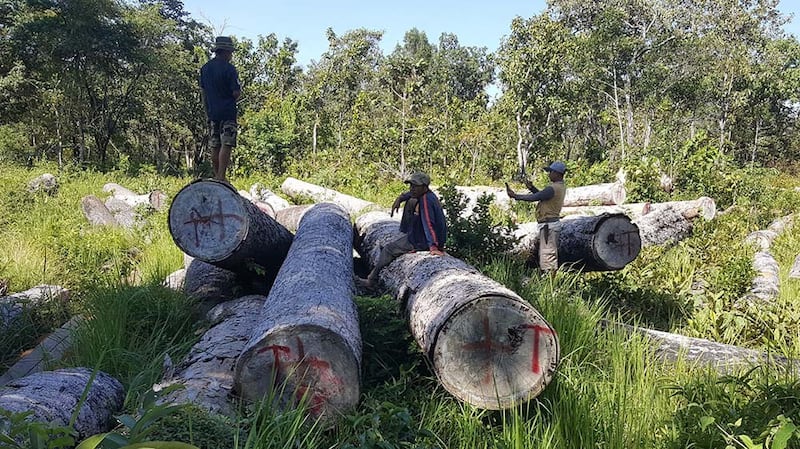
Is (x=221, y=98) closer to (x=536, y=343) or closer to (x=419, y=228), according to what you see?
(x=419, y=228)

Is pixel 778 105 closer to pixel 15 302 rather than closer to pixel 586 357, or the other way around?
pixel 586 357

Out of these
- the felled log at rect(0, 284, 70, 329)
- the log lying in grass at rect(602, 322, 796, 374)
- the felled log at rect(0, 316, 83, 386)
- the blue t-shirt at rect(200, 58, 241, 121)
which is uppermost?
the blue t-shirt at rect(200, 58, 241, 121)

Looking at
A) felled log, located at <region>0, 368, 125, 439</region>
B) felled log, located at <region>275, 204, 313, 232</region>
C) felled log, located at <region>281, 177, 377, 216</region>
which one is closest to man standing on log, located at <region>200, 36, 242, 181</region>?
felled log, located at <region>275, 204, 313, 232</region>

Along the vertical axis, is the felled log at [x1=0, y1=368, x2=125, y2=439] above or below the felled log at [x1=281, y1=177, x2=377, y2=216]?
below

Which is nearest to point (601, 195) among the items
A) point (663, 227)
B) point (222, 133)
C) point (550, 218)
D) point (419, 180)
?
point (663, 227)

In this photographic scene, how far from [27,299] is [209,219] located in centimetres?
276

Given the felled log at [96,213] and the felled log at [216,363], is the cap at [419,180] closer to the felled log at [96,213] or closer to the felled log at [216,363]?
the felled log at [216,363]

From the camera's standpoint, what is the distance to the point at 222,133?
6.34m

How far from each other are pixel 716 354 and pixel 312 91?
2161cm

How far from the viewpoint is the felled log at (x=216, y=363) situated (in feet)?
10.0

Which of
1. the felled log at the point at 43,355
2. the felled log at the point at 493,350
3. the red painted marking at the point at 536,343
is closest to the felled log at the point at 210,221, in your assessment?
the felled log at the point at 43,355

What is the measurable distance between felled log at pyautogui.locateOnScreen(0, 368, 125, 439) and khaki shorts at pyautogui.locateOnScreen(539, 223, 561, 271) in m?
4.86

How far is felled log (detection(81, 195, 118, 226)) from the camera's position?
10345 mm

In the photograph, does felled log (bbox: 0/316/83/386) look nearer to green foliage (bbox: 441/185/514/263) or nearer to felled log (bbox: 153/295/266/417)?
felled log (bbox: 153/295/266/417)
